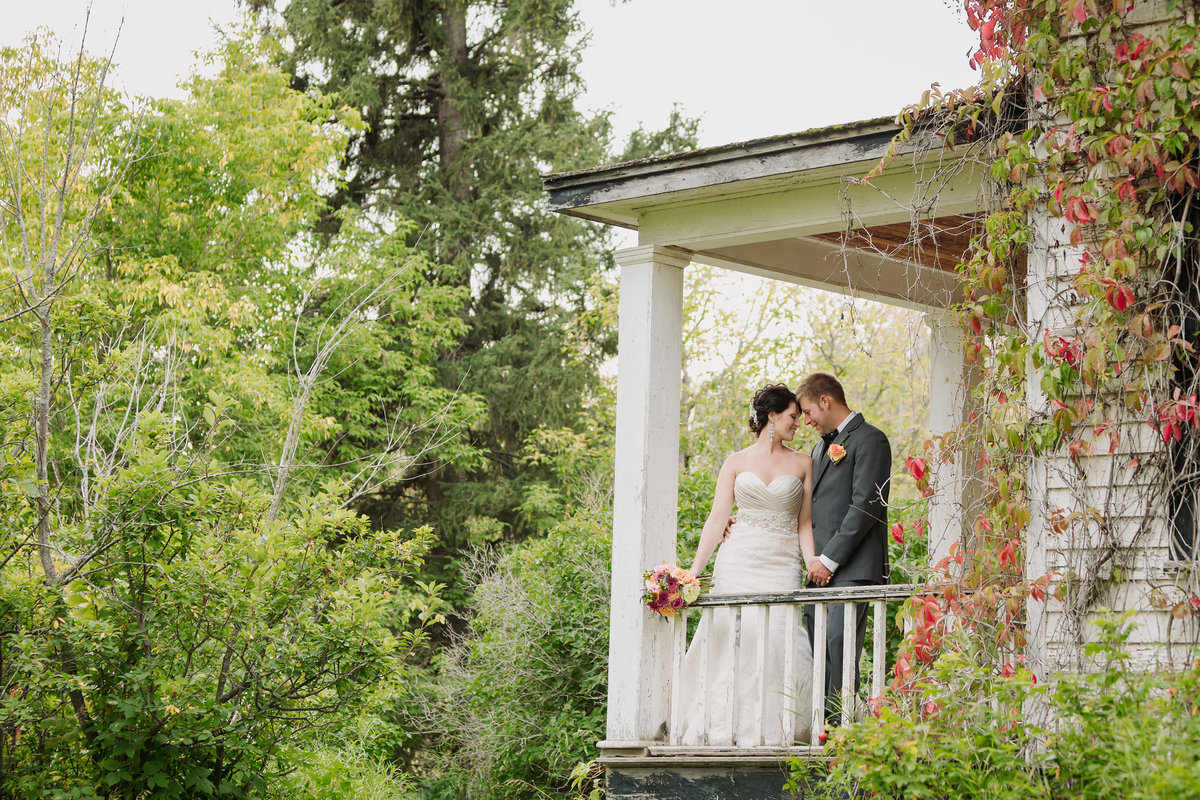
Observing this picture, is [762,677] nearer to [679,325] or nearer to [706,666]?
[706,666]

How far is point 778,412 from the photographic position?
20.2 ft

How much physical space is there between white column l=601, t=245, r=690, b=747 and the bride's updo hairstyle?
0.45 m

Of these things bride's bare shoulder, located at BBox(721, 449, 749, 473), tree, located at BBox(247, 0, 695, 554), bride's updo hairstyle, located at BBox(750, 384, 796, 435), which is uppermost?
tree, located at BBox(247, 0, 695, 554)

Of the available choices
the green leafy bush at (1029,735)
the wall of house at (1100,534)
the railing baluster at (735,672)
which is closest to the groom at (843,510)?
the railing baluster at (735,672)

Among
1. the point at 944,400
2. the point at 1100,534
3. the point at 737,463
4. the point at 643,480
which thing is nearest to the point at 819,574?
the point at 737,463

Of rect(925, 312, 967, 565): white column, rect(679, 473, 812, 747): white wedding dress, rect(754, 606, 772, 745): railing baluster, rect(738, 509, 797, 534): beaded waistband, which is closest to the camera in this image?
rect(754, 606, 772, 745): railing baluster

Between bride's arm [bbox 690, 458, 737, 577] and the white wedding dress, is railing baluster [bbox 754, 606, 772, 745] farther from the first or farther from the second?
bride's arm [bbox 690, 458, 737, 577]

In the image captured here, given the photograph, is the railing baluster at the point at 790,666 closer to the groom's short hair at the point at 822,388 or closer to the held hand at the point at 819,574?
the held hand at the point at 819,574

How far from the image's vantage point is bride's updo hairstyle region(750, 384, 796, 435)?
243 inches

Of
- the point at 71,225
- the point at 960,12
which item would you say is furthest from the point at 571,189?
the point at 71,225

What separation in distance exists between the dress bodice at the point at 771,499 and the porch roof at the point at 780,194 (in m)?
1.05

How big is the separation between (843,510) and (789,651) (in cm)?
84

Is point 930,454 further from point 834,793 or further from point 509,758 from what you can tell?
point 509,758

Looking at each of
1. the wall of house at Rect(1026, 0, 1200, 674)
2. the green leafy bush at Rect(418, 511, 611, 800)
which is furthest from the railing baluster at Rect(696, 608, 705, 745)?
the green leafy bush at Rect(418, 511, 611, 800)
